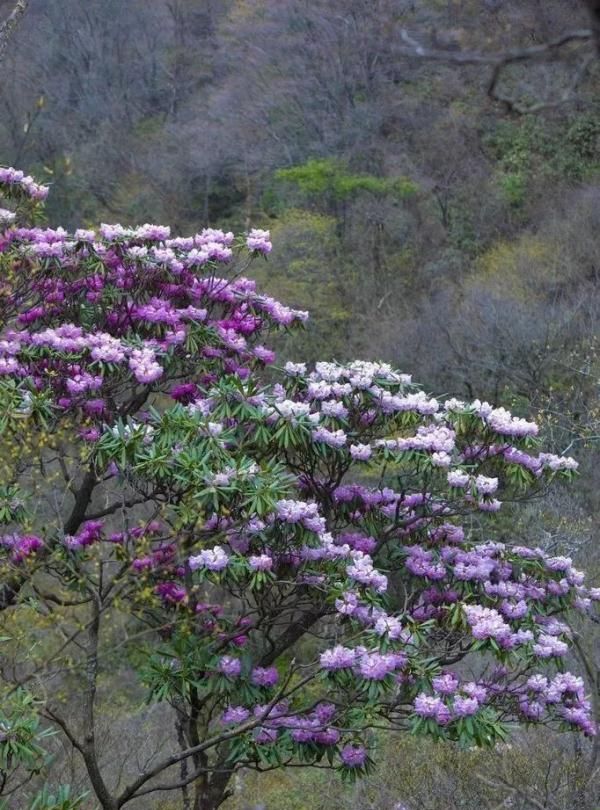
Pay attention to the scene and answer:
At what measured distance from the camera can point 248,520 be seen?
13.9 feet

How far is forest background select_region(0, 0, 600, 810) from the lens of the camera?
1138 cm

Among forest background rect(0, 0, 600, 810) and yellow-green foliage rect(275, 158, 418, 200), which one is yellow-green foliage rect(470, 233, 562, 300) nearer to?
forest background rect(0, 0, 600, 810)

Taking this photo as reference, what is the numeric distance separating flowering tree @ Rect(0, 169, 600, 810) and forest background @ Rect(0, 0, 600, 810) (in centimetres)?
146

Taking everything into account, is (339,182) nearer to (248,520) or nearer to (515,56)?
(248,520)

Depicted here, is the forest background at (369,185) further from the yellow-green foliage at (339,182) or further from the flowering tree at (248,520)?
the flowering tree at (248,520)

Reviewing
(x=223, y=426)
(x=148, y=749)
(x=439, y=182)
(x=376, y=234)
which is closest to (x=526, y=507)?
(x=148, y=749)

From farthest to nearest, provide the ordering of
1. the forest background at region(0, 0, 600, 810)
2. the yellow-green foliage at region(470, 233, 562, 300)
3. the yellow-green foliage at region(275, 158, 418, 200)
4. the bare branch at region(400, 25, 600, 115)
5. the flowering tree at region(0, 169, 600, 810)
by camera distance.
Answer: the yellow-green foliage at region(275, 158, 418, 200) < the yellow-green foliage at region(470, 233, 562, 300) < the forest background at region(0, 0, 600, 810) < the flowering tree at region(0, 169, 600, 810) < the bare branch at region(400, 25, 600, 115)

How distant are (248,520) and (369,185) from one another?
19238mm

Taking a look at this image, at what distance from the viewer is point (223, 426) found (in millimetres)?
4641

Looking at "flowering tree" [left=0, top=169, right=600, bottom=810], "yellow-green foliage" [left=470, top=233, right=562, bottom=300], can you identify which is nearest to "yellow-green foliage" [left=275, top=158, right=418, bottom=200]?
"yellow-green foliage" [left=470, top=233, right=562, bottom=300]

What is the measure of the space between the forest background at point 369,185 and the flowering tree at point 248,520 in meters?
Answer: 1.46

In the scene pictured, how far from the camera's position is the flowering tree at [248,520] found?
4.16 metres

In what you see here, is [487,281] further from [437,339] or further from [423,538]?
[423,538]

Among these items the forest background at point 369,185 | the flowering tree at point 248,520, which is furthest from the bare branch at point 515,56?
the forest background at point 369,185
